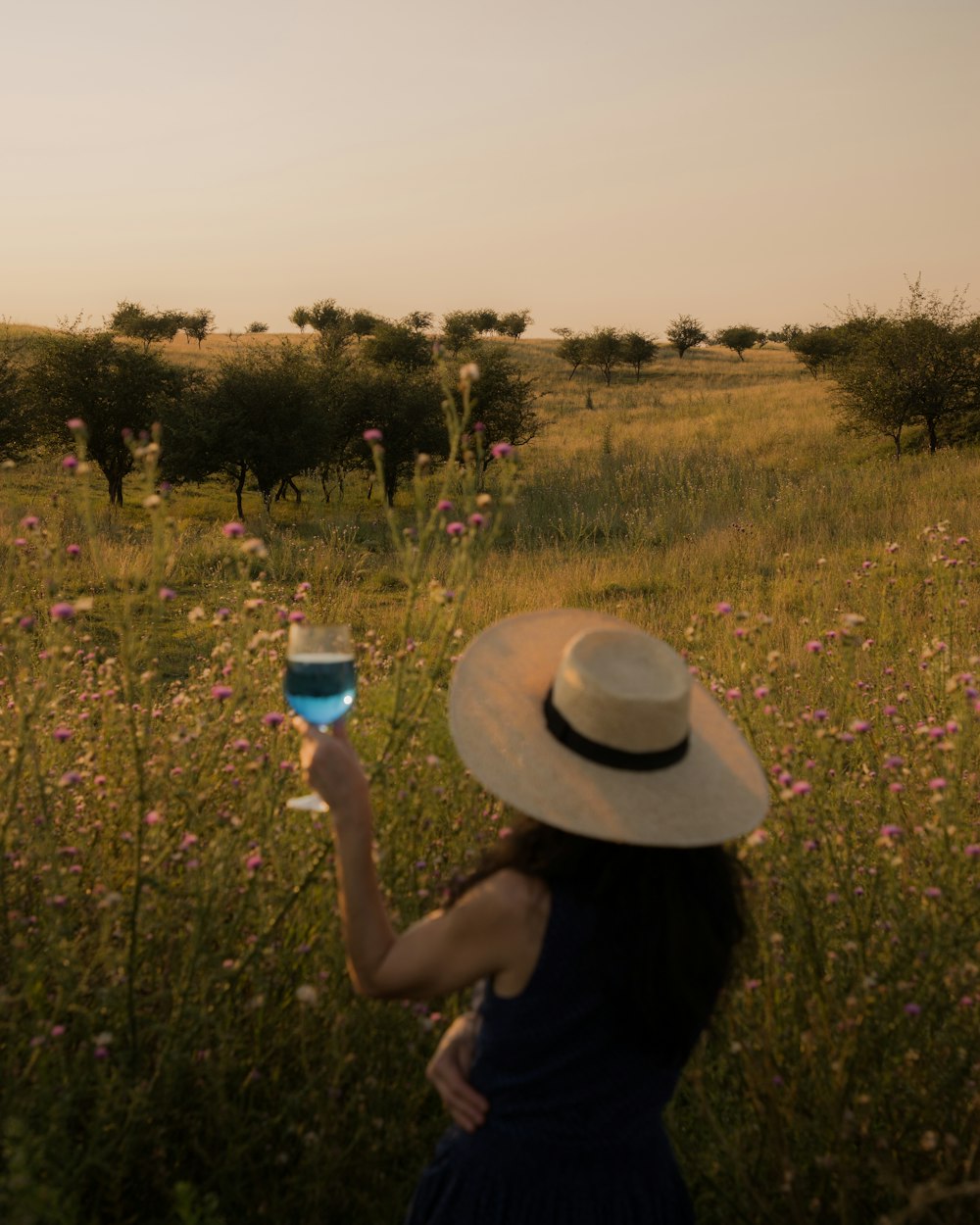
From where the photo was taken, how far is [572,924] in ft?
5.36

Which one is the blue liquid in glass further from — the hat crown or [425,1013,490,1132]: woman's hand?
[425,1013,490,1132]: woman's hand

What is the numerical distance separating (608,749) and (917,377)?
2152 cm

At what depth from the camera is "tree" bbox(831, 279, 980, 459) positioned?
2061 centimetres

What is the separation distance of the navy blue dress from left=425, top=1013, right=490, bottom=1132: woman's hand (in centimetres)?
2

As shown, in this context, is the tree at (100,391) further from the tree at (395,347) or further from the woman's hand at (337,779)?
the woman's hand at (337,779)

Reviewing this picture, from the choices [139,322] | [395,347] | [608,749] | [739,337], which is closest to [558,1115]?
[608,749]

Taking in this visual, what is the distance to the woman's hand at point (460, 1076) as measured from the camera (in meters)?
1.78

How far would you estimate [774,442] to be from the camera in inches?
898

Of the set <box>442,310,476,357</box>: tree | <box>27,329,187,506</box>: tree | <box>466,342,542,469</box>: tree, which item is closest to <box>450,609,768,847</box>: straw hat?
<box>27,329,187,506</box>: tree

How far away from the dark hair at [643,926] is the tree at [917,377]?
20739mm

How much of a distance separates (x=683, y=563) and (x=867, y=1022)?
8.55m

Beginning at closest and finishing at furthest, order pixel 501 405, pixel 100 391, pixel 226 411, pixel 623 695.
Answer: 1. pixel 623 695
2. pixel 226 411
3. pixel 100 391
4. pixel 501 405

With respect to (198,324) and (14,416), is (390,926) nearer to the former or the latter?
(14,416)

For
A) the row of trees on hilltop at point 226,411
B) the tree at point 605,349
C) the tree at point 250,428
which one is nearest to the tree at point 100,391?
the row of trees on hilltop at point 226,411
